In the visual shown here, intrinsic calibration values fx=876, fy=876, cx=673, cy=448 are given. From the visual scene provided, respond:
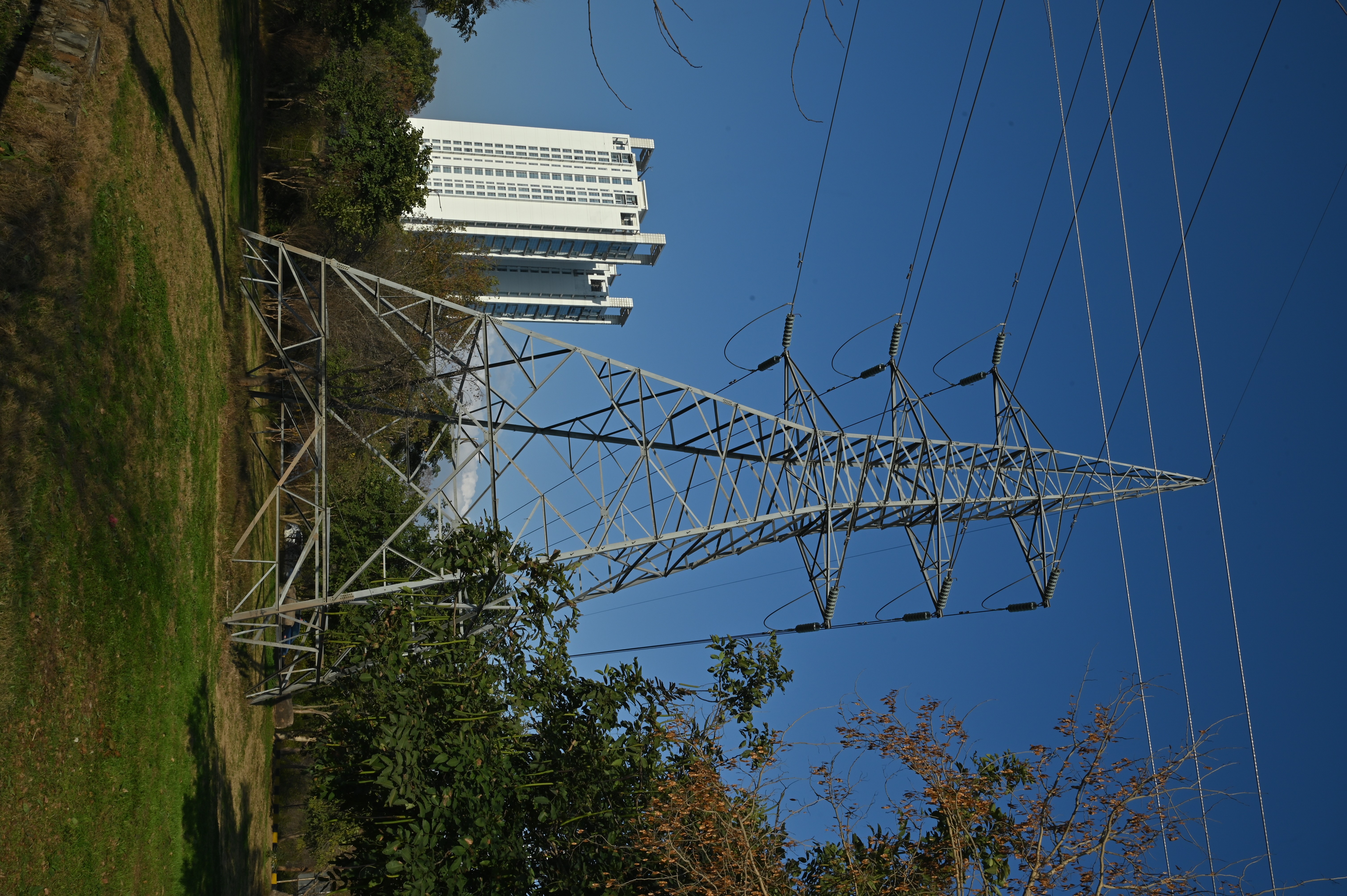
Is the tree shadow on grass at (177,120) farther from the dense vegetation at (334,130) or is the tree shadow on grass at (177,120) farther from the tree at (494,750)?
the tree at (494,750)

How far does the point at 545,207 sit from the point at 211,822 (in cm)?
5753

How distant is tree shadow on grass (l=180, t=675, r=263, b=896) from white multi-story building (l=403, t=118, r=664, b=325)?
49.6 meters

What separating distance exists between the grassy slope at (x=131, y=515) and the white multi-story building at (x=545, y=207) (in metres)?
47.1

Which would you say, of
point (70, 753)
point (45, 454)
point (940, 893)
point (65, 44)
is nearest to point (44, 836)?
point (70, 753)

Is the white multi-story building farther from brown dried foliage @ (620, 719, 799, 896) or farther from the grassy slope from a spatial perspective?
brown dried foliage @ (620, 719, 799, 896)

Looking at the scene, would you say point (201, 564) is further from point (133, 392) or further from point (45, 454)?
point (45, 454)

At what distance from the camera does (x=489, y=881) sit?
8578 millimetres

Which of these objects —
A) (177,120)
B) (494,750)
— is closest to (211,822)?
(494,750)

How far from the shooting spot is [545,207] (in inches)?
2643

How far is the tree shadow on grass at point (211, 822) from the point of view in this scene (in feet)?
44.0

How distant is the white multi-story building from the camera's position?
66.5 m

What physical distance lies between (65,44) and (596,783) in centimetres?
1192

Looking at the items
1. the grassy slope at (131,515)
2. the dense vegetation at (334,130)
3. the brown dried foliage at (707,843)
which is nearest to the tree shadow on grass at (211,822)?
the grassy slope at (131,515)

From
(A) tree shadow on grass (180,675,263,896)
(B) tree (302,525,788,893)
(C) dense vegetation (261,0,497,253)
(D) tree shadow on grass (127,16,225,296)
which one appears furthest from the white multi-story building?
(B) tree (302,525,788,893)
